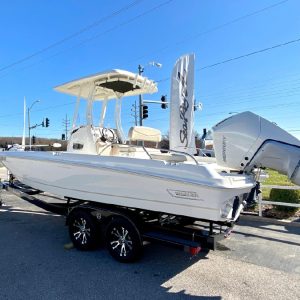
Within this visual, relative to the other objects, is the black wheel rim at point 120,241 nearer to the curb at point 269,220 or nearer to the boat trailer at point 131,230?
the boat trailer at point 131,230

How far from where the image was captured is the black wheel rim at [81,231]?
6.11m

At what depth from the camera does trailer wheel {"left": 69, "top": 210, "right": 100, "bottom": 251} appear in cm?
607

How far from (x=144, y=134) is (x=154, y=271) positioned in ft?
8.76

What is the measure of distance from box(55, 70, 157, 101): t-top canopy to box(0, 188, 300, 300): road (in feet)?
10.4

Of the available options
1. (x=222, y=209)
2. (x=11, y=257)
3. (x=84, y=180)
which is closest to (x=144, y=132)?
(x=84, y=180)

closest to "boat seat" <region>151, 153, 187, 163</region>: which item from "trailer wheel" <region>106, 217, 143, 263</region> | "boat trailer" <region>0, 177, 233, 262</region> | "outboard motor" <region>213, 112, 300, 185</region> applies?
"boat trailer" <region>0, 177, 233, 262</region>

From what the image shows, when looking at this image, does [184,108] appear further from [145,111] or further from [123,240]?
[145,111]

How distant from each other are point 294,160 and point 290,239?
2.75 metres

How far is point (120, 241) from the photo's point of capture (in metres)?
5.56

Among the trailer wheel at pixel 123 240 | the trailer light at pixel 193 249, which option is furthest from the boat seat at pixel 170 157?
the trailer light at pixel 193 249

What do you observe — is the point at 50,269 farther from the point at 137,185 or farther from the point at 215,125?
the point at 215,125

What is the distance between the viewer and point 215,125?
543 cm

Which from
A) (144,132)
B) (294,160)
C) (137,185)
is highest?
(144,132)

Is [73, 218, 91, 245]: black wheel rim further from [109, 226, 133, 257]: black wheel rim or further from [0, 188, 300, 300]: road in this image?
[109, 226, 133, 257]: black wheel rim
